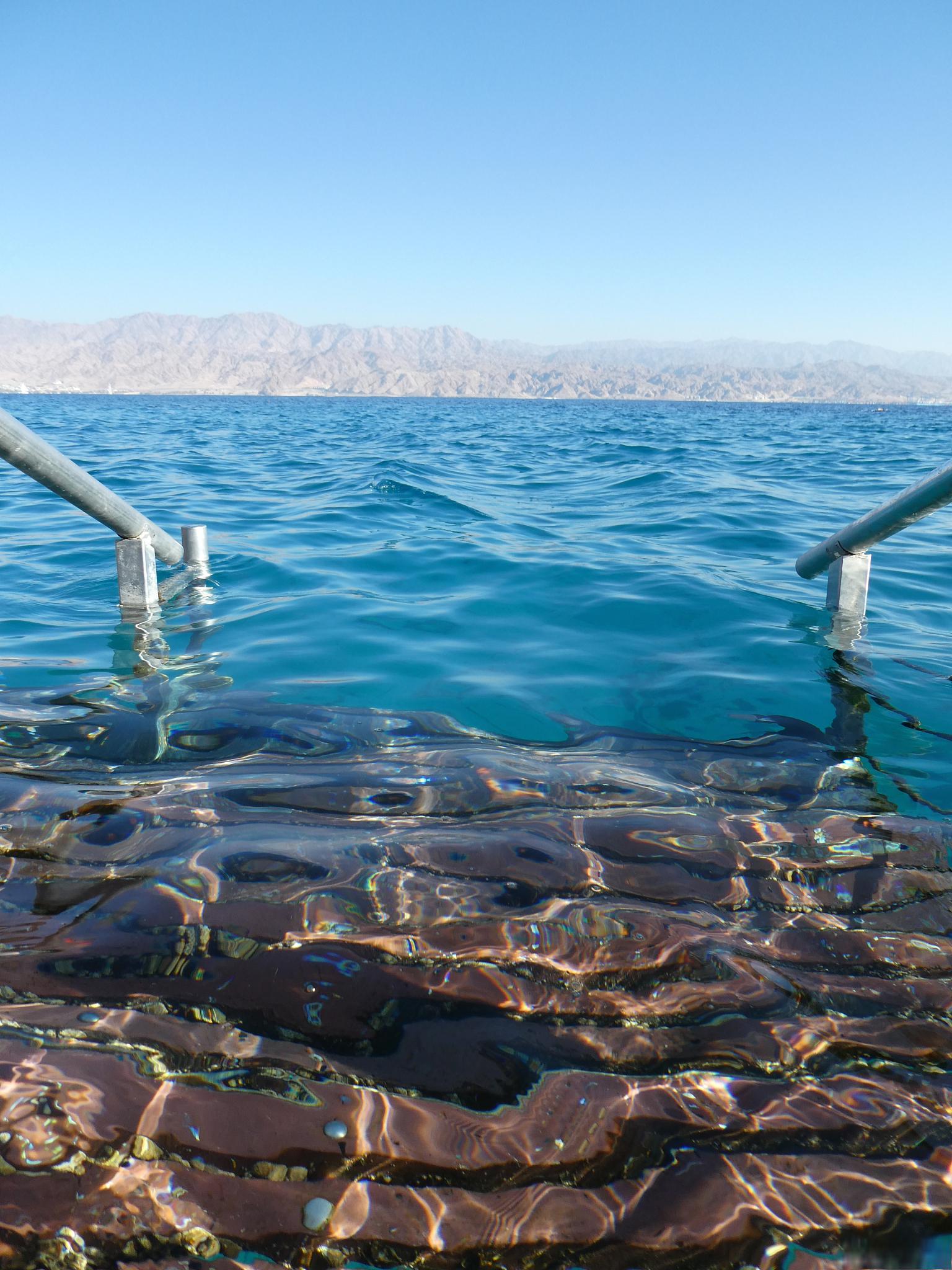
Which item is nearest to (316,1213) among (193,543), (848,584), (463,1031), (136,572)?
(463,1031)

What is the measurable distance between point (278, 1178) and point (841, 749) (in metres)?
3.19

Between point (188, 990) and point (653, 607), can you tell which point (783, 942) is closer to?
point (188, 990)

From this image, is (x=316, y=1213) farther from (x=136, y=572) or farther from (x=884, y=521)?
(x=136, y=572)

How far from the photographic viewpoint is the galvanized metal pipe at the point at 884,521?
10.2 feet

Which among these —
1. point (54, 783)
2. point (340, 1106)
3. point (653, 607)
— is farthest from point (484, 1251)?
point (653, 607)

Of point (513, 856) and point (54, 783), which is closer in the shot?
point (513, 856)

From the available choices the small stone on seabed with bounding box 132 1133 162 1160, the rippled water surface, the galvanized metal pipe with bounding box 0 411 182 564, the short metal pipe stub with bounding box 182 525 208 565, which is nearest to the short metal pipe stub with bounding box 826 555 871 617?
the rippled water surface

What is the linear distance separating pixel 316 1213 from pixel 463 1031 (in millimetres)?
452

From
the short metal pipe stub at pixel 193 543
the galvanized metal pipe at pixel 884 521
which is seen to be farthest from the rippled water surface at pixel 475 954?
the short metal pipe stub at pixel 193 543

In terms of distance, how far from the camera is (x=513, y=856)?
91.9 inches

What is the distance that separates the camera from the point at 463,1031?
160 cm

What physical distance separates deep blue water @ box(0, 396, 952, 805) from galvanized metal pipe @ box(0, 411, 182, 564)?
820 millimetres

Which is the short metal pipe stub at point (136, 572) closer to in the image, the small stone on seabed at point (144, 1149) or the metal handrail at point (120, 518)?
the metal handrail at point (120, 518)

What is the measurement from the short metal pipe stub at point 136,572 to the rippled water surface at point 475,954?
0.78ft
